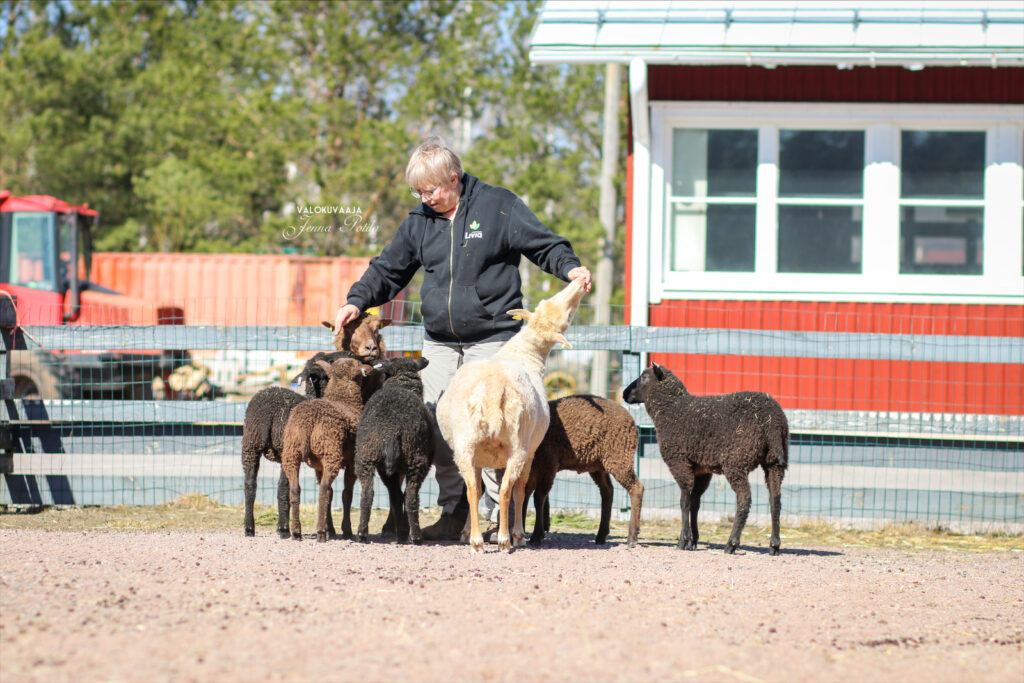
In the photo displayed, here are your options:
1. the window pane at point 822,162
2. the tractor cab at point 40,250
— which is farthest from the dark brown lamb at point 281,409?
the tractor cab at point 40,250

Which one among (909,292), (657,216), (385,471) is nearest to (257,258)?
(657,216)

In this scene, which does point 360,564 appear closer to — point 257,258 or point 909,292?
point 909,292

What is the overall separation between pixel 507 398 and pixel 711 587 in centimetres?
147

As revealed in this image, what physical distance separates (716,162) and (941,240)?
2406 mm

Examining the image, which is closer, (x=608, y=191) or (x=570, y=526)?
(x=570, y=526)

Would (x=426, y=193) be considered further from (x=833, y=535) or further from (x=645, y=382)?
(x=833, y=535)

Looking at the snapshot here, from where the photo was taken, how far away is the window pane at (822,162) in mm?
11094

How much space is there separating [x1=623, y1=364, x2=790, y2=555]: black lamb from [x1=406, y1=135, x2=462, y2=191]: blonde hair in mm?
1945

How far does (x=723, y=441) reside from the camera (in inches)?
259

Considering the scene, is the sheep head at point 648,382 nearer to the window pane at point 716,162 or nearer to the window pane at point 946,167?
the window pane at point 716,162

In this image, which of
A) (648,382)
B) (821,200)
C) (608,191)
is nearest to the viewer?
(648,382)

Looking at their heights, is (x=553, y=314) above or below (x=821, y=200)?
below

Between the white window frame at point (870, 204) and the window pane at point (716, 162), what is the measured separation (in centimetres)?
11

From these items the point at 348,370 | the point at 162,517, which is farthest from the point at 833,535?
the point at 162,517
